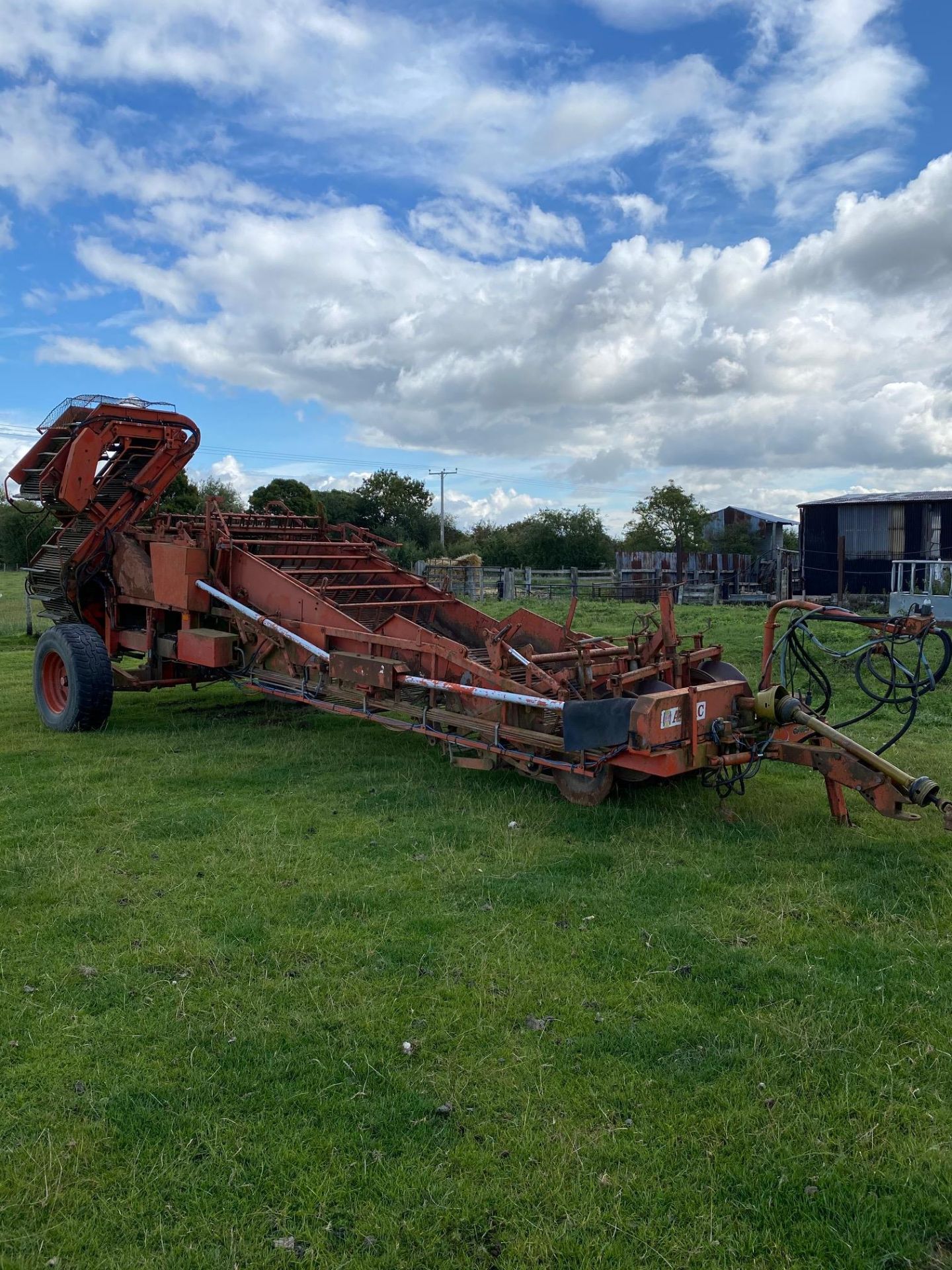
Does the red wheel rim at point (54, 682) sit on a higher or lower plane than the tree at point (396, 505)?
lower

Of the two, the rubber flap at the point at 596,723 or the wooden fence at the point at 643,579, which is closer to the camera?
the rubber flap at the point at 596,723

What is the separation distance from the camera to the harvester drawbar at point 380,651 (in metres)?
5.55

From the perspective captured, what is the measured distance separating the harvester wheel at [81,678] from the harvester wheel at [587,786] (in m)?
4.96

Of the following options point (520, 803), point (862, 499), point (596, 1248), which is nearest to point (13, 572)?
point (862, 499)

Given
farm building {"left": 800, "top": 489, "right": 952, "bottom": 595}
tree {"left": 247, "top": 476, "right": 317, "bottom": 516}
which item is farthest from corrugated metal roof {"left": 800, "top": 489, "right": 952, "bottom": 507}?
tree {"left": 247, "top": 476, "right": 317, "bottom": 516}

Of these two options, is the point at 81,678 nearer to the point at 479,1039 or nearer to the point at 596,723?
the point at 596,723

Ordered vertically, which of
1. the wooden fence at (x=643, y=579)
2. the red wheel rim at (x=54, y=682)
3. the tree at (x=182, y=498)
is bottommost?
the red wheel rim at (x=54, y=682)

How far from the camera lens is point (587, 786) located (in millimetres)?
6031

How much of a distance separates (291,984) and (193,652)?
5169mm

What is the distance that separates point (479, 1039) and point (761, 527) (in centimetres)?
5026

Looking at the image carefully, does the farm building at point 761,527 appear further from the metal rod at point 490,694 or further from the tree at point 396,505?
the metal rod at point 490,694

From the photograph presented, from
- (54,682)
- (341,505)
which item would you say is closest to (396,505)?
(341,505)

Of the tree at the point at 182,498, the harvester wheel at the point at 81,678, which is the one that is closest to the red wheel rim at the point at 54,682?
the harvester wheel at the point at 81,678

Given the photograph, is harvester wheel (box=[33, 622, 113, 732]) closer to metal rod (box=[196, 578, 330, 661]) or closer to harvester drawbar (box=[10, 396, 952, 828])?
harvester drawbar (box=[10, 396, 952, 828])
